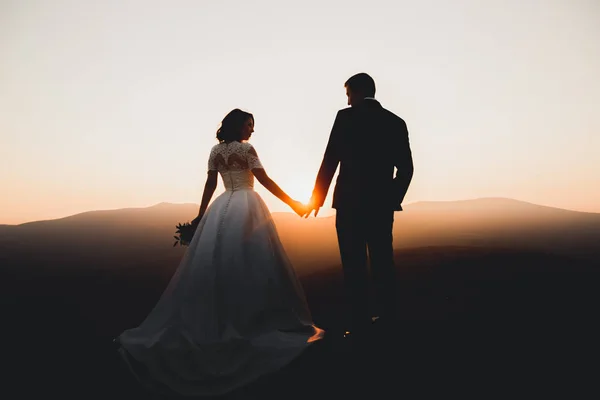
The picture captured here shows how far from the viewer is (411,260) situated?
11.3 m

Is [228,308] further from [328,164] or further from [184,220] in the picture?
[184,220]

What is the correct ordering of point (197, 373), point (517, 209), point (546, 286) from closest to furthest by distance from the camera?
point (197, 373) < point (546, 286) < point (517, 209)

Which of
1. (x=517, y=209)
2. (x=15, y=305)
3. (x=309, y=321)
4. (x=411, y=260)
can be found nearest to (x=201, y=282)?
(x=309, y=321)

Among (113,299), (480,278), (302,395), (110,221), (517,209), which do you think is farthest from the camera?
(517,209)

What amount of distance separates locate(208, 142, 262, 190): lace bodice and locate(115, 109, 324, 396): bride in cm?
1

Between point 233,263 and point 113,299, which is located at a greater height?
point 233,263

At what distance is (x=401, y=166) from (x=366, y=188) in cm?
58

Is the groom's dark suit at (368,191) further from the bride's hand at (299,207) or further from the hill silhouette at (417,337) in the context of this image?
the bride's hand at (299,207)

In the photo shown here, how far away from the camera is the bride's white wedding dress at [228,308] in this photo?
12.3 ft

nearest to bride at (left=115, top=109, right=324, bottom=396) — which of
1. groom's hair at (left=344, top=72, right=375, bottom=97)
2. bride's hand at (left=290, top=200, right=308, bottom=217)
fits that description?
bride's hand at (left=290, top=200, right=308, bottom=217)

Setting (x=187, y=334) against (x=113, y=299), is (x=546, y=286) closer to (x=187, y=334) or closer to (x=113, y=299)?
(x=187, y=334)

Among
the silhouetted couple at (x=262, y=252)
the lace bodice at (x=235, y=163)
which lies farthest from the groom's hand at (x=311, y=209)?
the lace bodice at (x=235, y=163)

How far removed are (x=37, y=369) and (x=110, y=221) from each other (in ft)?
267

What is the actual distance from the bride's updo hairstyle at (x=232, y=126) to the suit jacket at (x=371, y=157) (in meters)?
1.30
